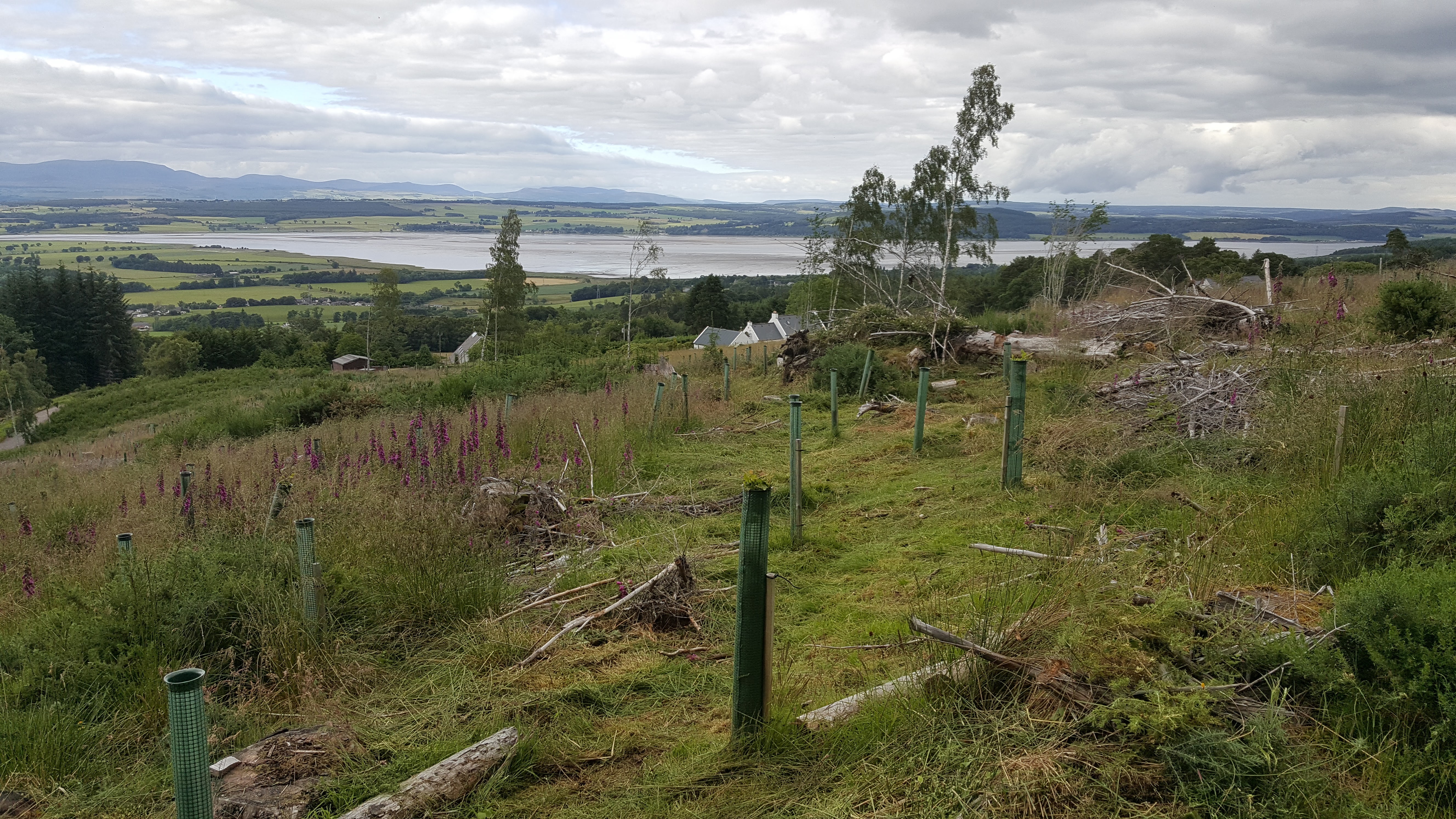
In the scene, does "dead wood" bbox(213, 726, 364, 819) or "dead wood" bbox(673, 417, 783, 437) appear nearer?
"dead wood" bbox(213, 726, 364, 819)

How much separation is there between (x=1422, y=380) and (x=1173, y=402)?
2.77 m

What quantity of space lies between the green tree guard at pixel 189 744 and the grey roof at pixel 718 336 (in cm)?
4546

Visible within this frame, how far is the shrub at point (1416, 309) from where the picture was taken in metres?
9.77

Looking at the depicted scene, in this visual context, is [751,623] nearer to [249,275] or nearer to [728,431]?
[728,431]

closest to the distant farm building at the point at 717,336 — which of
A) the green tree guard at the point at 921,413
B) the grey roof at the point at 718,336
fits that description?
the grey roof at the point at 718,336

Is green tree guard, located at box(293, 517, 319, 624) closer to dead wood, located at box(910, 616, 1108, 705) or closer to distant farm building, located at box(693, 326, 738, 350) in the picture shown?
dead wood, located at box(910, 616, 1108, 705)

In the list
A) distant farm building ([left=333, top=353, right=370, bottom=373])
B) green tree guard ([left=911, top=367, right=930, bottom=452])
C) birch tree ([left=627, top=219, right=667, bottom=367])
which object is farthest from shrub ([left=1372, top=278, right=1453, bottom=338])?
distant farm building ([left=333, top=353, right=370, bottom=373])

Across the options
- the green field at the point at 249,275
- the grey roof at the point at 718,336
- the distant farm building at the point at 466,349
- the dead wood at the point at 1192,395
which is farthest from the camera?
the green field at the point at 249,275

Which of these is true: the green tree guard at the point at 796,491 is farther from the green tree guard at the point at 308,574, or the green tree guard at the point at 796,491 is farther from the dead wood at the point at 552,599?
the green tree guard at the point at 308,574

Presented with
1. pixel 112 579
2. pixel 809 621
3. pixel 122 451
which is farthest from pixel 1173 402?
pixel 122 451

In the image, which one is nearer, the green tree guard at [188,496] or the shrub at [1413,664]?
the shrub at [1413,664]

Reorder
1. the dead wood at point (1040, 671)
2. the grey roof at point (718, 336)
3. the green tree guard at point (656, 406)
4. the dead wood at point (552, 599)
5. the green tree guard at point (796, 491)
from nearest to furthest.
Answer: the dead wood at point (1040, 671) → the dead wood at point (552, 599) → the green tree guard at point (796, 491) → the green tree guard at point (656, 406) → the grey roof at point (718, 336)

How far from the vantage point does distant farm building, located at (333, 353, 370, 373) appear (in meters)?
59.1

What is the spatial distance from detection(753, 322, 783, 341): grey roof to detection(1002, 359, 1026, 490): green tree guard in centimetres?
4981
